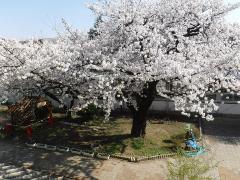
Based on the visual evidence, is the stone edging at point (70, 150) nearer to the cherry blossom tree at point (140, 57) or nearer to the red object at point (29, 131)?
the red object at point (29, 131)

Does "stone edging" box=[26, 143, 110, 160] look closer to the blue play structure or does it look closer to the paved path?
the blue play structure

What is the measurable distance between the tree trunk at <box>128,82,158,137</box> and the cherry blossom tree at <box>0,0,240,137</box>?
0.07 metres

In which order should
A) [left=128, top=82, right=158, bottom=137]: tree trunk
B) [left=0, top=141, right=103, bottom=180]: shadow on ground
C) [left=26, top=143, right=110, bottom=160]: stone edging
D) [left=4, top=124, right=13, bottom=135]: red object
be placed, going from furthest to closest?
[left=4, top=124, right=13, bottom=135]: red object, [left=128, top=82, right=158, bottom=137]: tree trunk, [left=26, top=143, right=110, bottom=160]: stone edging, [left=0, top=141, right=103, bottom=180]: shadow on ground

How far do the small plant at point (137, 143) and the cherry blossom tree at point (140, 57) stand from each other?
217 cm

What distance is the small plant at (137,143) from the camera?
23.6 metres

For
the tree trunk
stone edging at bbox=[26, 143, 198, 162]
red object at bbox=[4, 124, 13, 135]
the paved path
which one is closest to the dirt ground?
stone edging at bbox=[26, 143, 198, 162]

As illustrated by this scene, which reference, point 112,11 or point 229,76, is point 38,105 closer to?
point 112,11

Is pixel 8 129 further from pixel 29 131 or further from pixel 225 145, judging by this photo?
pixel 225 145

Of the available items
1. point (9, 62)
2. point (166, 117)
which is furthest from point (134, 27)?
point (166, 117)

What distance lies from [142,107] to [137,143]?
2.39 metres

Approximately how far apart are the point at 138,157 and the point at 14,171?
7.26 meters

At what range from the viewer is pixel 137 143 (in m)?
24.0

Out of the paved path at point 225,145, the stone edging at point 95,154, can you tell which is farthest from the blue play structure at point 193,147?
the stone edging at point 95,154

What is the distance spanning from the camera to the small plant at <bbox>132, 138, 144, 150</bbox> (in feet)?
77.4
